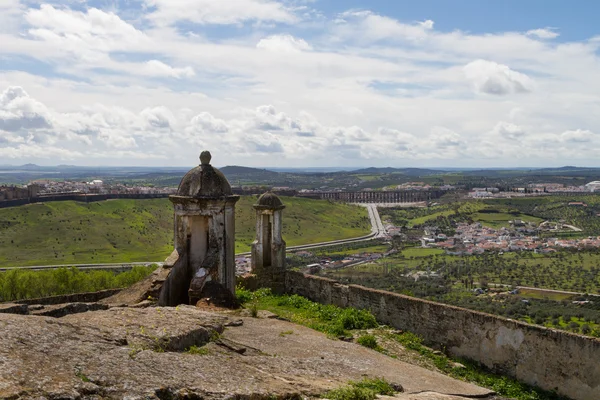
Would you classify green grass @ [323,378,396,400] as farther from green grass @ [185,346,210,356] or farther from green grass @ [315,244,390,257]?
green grass @ [315,244,390,257]

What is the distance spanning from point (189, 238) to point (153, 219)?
84756 millimetres

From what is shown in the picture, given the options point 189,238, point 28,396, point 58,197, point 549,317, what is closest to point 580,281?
point 549,317

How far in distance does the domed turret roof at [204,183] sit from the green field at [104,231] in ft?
190

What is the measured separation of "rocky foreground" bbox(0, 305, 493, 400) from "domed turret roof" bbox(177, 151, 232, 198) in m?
3.81

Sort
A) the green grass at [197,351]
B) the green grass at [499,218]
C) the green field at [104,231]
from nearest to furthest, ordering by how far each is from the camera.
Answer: the green grass at [197,351] < the green field at [104,231] < the green grass at [499,218]

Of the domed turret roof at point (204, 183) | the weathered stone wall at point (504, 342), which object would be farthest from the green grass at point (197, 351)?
the weathered stone wall at point (504, 342)

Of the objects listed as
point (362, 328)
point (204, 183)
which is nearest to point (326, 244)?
point (362, 328)

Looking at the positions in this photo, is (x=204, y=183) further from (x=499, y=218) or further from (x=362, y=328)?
(x=499, y=218)

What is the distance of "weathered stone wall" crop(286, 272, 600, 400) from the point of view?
868 cm

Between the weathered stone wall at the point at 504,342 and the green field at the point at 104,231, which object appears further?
the green field at the point at 104,231

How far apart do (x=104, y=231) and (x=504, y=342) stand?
7854 centimetres

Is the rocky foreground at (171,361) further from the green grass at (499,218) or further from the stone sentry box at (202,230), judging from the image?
the green grass at (499,218)

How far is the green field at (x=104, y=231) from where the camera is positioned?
225ft

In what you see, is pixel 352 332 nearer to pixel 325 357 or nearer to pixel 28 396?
pixel 325 357
